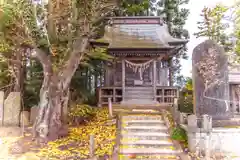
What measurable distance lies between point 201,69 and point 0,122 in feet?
28.6

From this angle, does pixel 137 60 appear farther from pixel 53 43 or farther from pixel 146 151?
pixel 146 151

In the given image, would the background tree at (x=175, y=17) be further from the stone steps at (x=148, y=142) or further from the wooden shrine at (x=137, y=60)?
the stone steps at (x=148, y=142)

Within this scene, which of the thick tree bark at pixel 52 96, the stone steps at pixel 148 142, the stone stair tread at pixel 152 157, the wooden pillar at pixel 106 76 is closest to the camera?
the stone stair tread at pixel 152 157

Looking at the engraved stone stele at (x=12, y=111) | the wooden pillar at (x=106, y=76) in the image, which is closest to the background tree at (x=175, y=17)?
the wooden pillar at (x=106, y=76)

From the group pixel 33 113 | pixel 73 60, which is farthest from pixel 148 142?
pixel 33 113

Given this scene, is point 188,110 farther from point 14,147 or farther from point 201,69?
point 14,147

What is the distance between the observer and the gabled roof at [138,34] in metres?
14.2

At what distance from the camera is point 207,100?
866 cm

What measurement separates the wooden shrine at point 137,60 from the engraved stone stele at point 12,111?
211 inches

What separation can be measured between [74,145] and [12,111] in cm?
376

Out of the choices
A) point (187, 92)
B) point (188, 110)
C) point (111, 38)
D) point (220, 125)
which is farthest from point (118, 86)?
point (220, 125)

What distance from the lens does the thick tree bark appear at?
324 inches

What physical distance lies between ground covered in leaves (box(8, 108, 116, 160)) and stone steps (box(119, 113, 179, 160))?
0.53 metres

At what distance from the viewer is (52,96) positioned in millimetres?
8352
